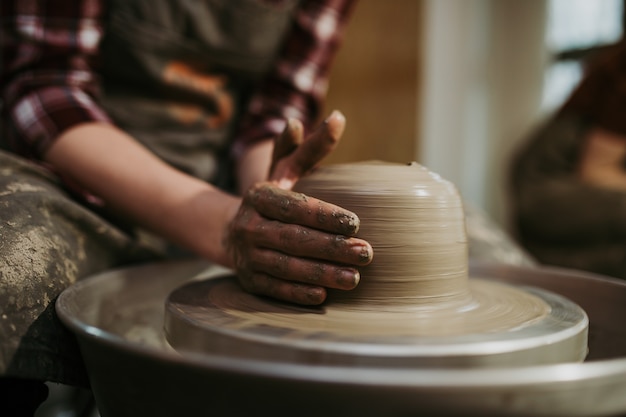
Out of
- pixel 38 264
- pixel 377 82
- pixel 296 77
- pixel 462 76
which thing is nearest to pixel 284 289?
pixel 38 264

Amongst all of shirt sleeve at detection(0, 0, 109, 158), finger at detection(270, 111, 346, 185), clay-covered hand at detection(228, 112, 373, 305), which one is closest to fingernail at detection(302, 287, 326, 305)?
clay-covered hand at detection(228, 112, 373, 305)

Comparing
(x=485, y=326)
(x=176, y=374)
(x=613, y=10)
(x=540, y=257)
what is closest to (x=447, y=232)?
(x=485, y=326)

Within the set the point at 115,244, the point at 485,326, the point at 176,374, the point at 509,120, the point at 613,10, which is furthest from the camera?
the point at 509,120

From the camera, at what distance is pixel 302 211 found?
25.5 inches

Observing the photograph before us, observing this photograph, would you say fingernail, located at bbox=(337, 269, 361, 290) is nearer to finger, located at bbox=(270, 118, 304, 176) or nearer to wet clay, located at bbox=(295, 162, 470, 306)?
wet clay, located at bbox=(295, 162, 470, 306)

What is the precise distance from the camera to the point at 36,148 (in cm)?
96

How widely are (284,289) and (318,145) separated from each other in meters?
0.20

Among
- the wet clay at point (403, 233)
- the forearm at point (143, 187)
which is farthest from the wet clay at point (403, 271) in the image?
the forearm at point (143, 187)

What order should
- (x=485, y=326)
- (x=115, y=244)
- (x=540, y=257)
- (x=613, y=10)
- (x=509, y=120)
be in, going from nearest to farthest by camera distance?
→ (x=485, y=326), (x=115, y=244), (x=540, y=257), (x=613, y=10), (x=509, y=120)

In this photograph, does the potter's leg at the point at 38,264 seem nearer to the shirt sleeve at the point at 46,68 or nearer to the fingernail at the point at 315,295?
the shirt sleeve at the point at 46,68

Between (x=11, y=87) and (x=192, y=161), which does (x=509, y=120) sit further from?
(x=11, y=87)

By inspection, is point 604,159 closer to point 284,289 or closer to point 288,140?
point 288,140

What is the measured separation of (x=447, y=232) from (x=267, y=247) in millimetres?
211

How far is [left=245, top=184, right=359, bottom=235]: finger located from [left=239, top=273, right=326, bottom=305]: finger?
0.07 metres
